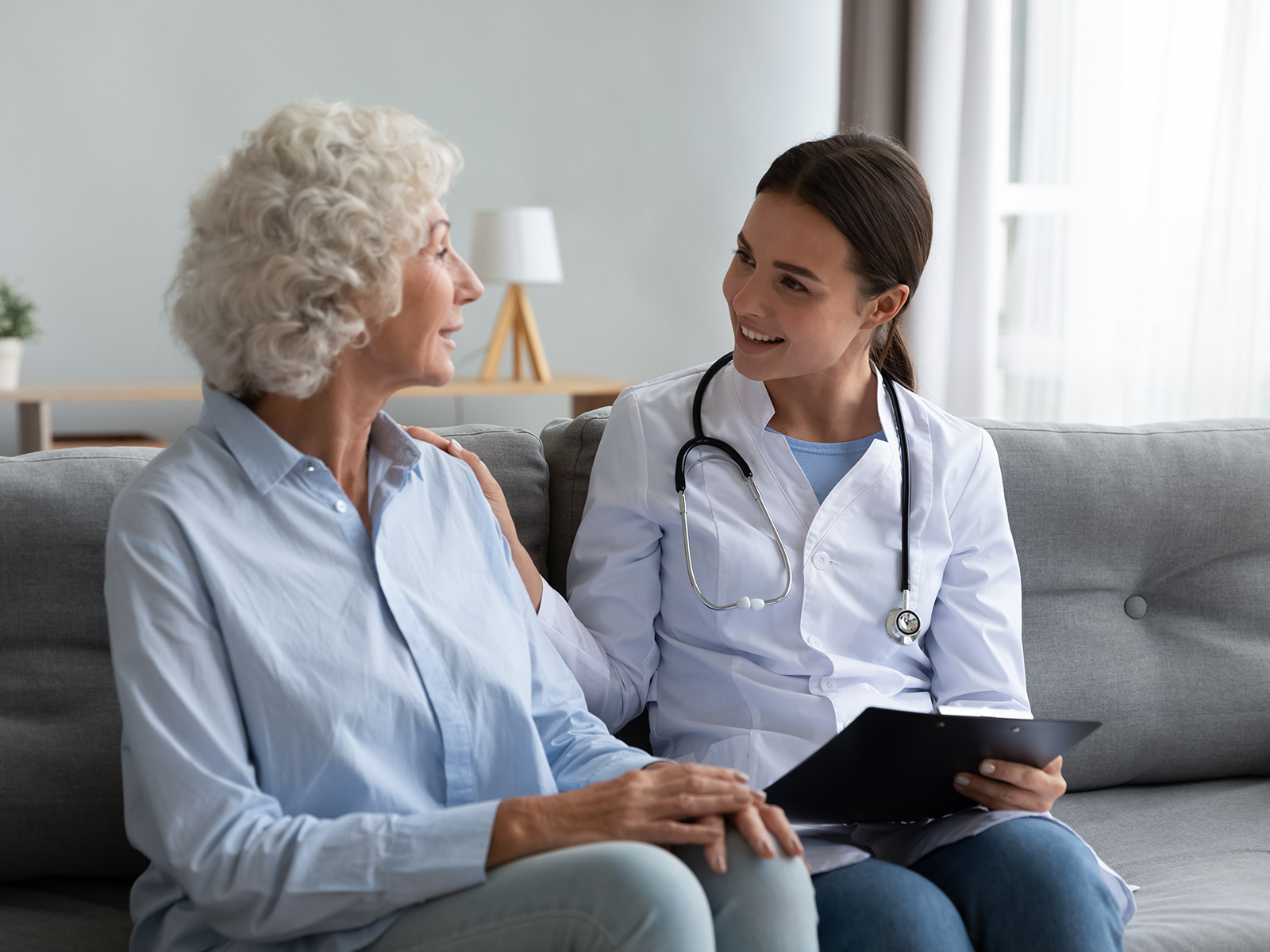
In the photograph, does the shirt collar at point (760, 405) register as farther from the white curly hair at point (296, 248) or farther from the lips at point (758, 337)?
the white curly hair at point (296, 248)

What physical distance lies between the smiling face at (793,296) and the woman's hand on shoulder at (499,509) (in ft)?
1.15

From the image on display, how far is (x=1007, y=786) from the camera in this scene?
4.14 ft

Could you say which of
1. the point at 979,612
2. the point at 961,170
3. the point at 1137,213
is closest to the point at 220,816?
the point at 979,612

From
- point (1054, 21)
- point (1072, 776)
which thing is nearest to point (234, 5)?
point (1054, 21)

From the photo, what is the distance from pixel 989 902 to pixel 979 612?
1.25 feet

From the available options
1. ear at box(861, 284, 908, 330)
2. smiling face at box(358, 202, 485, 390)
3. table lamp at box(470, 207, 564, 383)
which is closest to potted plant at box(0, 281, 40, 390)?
table lamp at box(470, 207, 564, 383)

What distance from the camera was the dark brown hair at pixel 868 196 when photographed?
1422 millimetres

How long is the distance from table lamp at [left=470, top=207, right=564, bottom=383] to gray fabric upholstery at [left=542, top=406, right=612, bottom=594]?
7.15 feet

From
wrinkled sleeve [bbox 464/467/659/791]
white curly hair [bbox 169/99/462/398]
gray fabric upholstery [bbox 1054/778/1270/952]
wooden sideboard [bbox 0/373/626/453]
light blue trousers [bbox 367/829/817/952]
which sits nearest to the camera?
light blue trousers [bbox 367/829/817/952]

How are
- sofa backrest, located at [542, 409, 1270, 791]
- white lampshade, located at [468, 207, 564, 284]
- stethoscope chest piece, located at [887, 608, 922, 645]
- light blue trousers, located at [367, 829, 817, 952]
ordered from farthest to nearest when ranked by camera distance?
white lampshade, located at [468, 207, 564, 284] < sofa backrest, located at [542, 409, 1270, 791] < stethoscope chest piece, located at [887, 608, 922, 645] < light blue trousers, located at [367, 829, 817, 952]

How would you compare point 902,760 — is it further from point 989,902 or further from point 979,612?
point 979,612

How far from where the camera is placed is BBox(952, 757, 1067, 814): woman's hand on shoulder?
1249mm

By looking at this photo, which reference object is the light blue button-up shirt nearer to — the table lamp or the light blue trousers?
the light blue trousers

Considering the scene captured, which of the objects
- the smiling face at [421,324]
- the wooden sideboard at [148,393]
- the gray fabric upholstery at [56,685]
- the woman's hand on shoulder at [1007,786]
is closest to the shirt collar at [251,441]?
the smiling face at [421,324]
